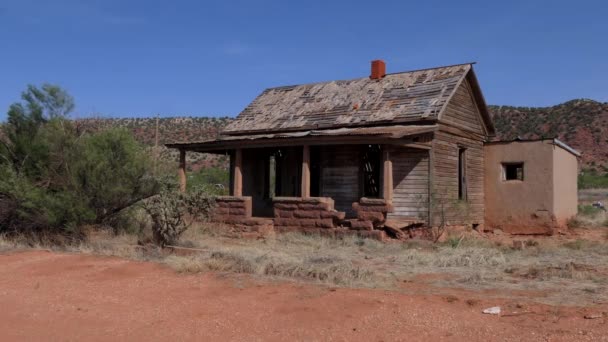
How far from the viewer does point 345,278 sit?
778 cm

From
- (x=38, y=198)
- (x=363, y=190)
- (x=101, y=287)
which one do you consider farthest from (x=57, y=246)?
(x=363, y=190)

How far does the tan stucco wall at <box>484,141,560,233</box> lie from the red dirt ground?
9.85 metres

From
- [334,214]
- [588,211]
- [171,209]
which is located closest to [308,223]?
[334,214]

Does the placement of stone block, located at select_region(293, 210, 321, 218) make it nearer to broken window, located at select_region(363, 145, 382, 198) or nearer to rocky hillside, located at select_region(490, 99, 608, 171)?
broken window, located at select_region(363, 145, 382, 198)

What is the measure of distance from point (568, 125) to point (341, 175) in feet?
136

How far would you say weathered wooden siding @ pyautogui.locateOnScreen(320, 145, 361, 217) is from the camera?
52.5ft

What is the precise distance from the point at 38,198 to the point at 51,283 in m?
4.02

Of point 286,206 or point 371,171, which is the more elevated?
point 371,171

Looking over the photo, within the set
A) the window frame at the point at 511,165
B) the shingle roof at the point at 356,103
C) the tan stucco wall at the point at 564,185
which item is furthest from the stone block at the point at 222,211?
the tan stucco wall at the point at 564,185

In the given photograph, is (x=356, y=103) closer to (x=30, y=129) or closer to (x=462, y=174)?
(x=462, y=174)

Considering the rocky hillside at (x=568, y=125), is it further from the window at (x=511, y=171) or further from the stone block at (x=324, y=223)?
the stone block at (x=324, y=223)

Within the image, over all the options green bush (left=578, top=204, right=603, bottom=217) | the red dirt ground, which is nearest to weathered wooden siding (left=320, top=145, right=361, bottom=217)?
the red dirt ground

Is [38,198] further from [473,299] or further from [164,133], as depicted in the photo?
[164,133]

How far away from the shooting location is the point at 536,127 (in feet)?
162
